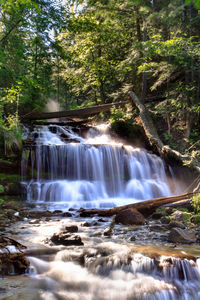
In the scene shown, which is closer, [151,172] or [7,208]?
[7,208]

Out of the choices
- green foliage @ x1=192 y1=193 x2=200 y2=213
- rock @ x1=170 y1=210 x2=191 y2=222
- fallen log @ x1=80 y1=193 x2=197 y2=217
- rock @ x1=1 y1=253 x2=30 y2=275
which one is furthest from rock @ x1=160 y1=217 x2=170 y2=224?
rock @ x1=1 y1=253 x2=30 y2=275

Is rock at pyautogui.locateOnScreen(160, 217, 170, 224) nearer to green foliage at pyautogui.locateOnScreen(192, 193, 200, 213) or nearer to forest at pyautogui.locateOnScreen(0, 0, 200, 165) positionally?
green foliage at pyautogui.locateOnScreen(192, 193, 200, 213)

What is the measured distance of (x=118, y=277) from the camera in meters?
3.53

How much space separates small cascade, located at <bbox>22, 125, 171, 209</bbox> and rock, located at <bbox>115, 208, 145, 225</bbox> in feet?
8.16

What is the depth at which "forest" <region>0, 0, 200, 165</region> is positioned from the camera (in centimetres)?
927

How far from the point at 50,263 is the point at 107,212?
11.4 ft

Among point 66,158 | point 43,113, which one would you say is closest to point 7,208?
point 66,158

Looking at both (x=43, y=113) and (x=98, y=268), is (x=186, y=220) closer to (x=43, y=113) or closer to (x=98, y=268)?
(x=98, y=268)

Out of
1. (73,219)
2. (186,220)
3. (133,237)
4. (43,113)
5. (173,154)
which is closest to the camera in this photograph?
(133,237)

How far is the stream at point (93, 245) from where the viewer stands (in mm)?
3256

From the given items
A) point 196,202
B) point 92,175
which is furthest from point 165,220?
point 92,175

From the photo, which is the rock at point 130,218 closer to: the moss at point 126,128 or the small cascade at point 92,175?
the small cascade at point 92,175

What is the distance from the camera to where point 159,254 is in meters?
4.03

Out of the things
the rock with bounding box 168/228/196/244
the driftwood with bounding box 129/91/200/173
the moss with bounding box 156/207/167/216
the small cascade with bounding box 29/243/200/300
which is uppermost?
the driftwood with bounding box 129/91/200/173
